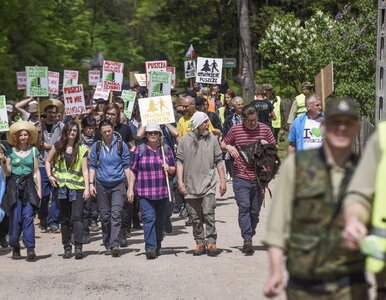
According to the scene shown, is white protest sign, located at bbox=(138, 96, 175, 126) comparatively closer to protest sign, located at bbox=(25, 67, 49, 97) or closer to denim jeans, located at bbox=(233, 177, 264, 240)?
denim jeans, located at bbox=(233, 177, 264, 240)

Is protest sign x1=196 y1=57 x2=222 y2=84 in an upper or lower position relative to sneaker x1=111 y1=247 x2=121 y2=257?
upper

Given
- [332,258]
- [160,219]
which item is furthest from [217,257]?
[332,258]

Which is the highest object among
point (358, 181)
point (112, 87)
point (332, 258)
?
point (112, 87)

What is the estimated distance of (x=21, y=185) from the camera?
13141mm

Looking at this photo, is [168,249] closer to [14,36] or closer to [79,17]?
[14,36]

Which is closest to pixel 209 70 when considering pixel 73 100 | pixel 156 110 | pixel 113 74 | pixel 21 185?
pixel 113 74

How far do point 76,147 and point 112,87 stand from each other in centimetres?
718

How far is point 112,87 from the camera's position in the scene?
2042 centimetres

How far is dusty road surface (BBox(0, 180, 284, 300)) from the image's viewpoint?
10477 millimetres

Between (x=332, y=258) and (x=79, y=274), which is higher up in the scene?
(x=332, y=258)

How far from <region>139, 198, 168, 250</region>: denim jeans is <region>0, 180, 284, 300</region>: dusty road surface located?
22 centimetres

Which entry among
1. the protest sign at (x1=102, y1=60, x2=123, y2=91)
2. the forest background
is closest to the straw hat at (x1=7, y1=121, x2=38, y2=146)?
the protest sign at (x1=102, y1=60, x2=123, y2=91)

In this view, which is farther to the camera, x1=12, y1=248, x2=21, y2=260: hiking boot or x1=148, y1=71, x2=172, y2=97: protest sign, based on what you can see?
x1=148, y1=71, x2=172, y2=97: protest sign

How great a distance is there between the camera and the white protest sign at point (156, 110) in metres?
14.0
